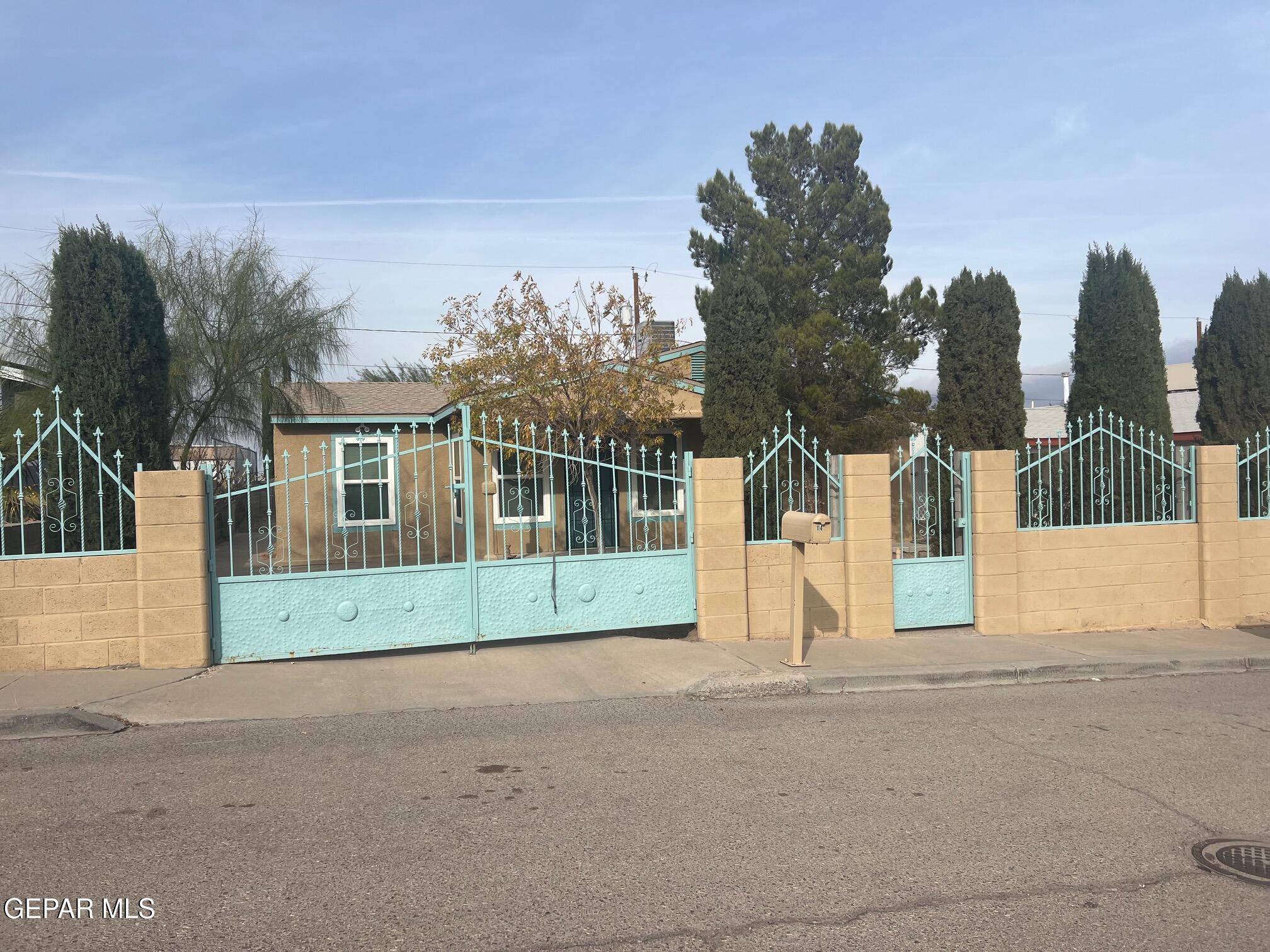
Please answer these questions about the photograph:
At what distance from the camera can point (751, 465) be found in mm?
10852

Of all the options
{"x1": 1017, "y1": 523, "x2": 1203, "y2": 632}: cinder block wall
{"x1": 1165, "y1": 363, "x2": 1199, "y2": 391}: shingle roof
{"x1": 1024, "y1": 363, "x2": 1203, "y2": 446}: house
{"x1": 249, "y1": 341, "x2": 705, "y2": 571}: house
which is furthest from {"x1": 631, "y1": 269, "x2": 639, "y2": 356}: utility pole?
{"x1": 1165, "y1": 363, "x2": 1199, "y2": 391}: shingle roof

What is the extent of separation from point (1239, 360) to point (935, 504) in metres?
6.23

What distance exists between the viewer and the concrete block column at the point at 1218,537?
1177 cm

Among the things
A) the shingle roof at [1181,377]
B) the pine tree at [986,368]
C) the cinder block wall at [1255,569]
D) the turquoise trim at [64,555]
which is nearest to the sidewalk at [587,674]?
the turquoise trim at [64,555]

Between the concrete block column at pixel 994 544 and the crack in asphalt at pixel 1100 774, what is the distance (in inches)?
149

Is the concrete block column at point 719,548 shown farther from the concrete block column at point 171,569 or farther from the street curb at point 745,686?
the concrete block column at point 171,569

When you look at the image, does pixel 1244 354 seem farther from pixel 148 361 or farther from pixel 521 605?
pixel 148 361

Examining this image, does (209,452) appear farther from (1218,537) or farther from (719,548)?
(1218,537)

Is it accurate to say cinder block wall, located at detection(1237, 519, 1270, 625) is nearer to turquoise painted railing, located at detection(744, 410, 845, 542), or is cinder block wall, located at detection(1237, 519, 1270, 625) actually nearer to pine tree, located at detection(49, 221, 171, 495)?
turquoise painted railing, located at detection(744, 410, 845, 542)

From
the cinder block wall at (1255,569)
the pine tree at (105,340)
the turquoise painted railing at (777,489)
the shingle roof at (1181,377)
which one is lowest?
the cinder block wall at (1255,569)

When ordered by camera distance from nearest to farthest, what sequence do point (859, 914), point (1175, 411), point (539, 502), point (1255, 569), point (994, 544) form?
1. point (859, 914)
2. point (994, 544)
3. point (1255, 569)
4. point (539, 502)
5. point (1175, 411)

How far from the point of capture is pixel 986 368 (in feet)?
42.9

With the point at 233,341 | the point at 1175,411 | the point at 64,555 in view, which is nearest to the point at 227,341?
the point at 233,341

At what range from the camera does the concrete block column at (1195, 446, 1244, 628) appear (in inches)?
463
